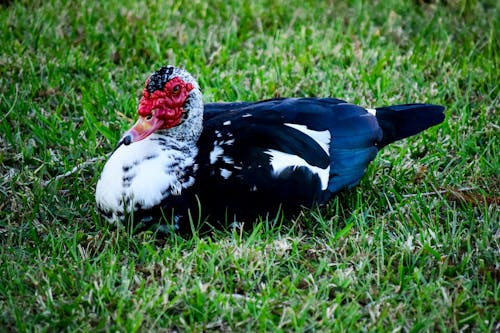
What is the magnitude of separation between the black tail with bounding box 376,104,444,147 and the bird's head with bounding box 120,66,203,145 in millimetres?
850

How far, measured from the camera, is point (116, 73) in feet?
13.9

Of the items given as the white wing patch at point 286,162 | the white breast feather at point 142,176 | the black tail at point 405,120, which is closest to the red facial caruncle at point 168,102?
the white breast feather at point 142,176

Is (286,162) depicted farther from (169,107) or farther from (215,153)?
(169,107)

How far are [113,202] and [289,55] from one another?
1883 millimetres

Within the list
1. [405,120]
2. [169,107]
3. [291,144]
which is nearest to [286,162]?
[291,144]

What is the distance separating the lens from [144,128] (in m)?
2.85

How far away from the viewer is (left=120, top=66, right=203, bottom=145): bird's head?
9.37ft

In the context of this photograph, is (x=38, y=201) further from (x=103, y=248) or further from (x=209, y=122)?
(x=209, y=122)

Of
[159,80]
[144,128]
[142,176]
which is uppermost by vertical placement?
[159,80]

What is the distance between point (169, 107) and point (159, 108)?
0.04 meters

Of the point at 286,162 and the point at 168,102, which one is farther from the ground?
the point at 168,102

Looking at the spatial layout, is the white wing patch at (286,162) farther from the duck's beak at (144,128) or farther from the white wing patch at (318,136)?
the duck's beak at (144,128)

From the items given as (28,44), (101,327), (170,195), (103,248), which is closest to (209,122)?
(170,195)

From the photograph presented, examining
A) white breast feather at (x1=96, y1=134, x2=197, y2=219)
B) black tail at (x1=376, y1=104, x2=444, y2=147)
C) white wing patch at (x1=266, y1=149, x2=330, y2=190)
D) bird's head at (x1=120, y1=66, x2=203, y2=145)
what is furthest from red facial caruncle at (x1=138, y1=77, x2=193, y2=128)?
black tail at (x1=376, y1=104, x2=444, y2=147)
